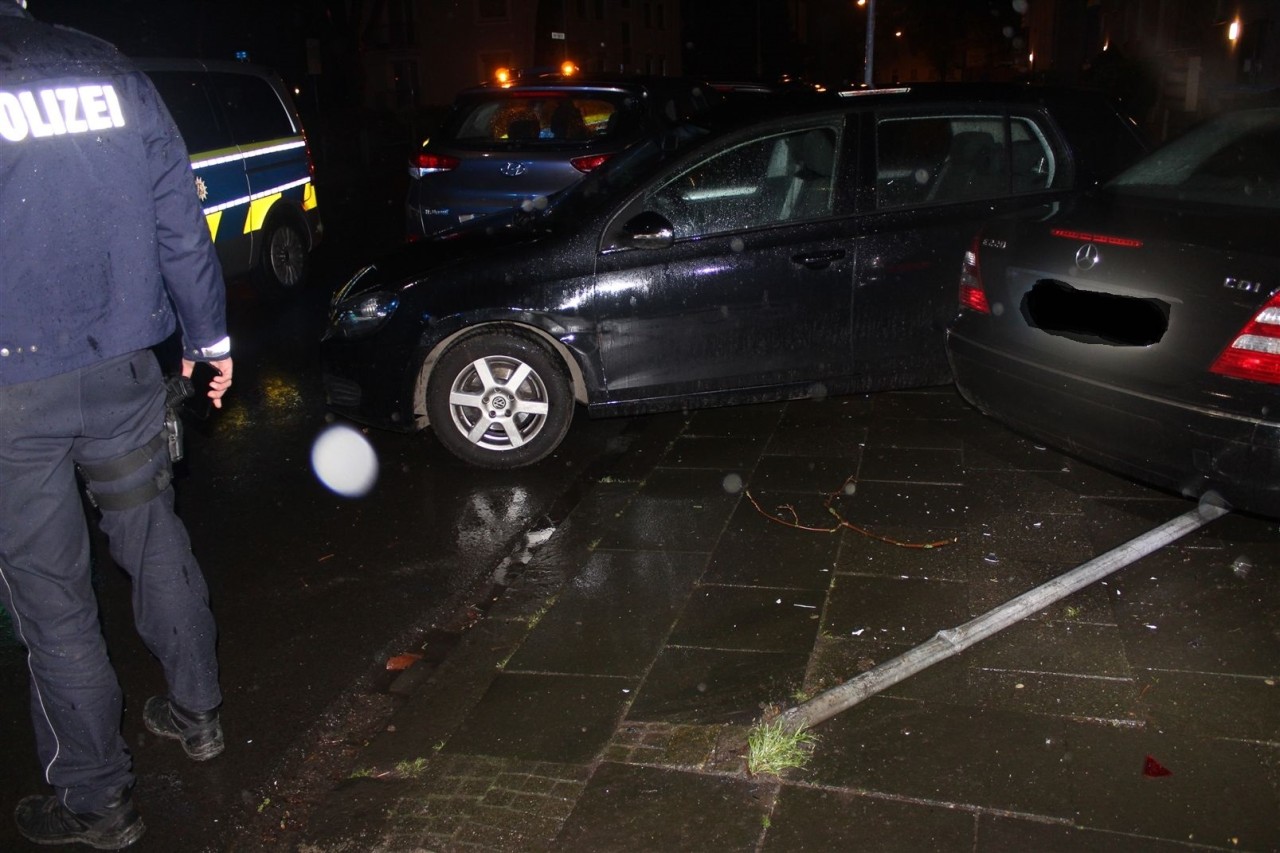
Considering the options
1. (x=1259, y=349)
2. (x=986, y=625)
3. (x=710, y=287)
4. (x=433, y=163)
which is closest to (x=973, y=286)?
(x=710, y=287)

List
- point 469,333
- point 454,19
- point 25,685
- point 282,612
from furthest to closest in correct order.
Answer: point 454,19
point 469,333
point 282,612
point 25,685

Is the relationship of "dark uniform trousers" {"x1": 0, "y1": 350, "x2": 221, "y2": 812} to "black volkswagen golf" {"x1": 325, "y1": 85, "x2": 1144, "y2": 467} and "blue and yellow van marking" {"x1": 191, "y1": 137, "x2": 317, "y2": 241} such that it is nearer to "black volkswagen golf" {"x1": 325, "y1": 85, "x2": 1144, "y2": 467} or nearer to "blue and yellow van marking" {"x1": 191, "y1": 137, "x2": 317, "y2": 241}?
"black volkswagen golf" {"x1": 325, "y1": 85, "x2": 1144, "y2": 467}

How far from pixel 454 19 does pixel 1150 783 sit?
52.9 meters

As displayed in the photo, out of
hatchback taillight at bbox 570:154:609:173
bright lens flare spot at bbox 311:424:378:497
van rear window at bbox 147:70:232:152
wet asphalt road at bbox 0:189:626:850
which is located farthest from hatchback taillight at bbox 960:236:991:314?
van rear window at bbox 147:70:232:152

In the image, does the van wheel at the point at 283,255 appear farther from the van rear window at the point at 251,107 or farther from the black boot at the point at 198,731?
the black boot at the point at 198,731

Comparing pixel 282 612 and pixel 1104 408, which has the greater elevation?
pixel 1104 408


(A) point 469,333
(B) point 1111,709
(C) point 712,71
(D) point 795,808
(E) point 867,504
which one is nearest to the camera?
(D) point 795,808

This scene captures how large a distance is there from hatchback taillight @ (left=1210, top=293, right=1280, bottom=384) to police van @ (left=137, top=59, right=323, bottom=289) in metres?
7.17

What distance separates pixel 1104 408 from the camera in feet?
13.5

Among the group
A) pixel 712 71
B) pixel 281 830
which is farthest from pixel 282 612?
pixel 712 71

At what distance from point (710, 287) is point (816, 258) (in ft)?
1.76

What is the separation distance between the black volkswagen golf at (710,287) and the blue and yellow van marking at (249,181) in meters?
3.94

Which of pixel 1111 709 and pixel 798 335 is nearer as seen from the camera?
pixel 1111 709

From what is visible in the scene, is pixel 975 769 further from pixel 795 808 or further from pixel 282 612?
pixel 282 612
